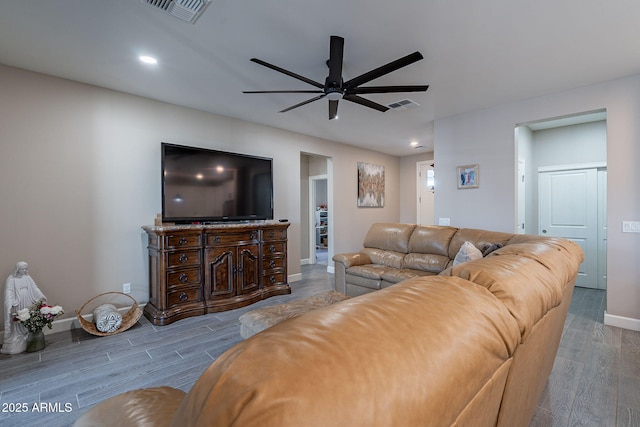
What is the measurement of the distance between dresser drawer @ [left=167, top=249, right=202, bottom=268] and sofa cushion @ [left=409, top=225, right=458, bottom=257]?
108 inches

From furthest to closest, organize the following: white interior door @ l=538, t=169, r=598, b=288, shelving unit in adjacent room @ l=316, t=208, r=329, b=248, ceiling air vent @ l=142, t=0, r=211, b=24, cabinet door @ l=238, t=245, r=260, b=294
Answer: shelving unit in adjacent room @ l=316, t=208, r=329, b=248, white interior door @ l=538, t=169, r=598, b=288, cabinet door @ l=238, t=245, r=260, b=294, ceiling air vent @ l=142, t=0, r=211, b=24

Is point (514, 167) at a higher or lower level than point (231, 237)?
higher

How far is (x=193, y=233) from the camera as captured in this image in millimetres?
3287

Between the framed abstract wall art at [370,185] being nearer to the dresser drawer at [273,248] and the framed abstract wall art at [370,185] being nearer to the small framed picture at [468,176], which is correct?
the small framed picture at [468,176]

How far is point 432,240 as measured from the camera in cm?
367

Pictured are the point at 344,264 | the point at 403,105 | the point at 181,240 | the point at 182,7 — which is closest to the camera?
the point at 182,7

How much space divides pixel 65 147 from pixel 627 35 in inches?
205

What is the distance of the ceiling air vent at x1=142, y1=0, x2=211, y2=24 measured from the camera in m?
1.87

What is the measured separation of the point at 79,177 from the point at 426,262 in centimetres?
405

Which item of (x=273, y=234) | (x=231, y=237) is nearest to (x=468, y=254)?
(x=273, y=234)

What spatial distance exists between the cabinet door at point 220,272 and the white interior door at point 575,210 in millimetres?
5240

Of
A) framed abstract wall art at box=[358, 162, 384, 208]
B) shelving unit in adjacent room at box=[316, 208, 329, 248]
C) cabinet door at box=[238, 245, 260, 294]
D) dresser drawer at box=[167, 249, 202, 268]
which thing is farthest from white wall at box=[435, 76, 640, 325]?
shelving unit in adjacent room at box=[316, 208, 329, 248]

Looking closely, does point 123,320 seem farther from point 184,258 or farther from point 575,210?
point 575,210

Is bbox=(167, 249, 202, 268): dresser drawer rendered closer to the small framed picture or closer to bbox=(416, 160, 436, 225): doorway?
the small framed picture
